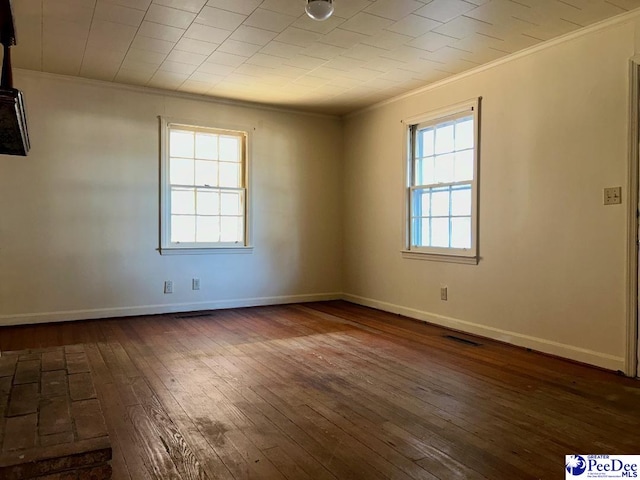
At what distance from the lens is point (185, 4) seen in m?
3.12

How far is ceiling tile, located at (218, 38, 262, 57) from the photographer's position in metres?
3.79

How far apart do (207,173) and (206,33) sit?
223 centimetres

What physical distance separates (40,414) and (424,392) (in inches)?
79.7

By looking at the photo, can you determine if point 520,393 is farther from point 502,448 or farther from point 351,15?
point 351,15

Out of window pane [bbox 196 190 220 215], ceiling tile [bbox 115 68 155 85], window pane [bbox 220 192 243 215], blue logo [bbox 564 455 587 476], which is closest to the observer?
blue logo [bbox 564 455 587 476]

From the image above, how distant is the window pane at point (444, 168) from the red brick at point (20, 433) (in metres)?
4.02

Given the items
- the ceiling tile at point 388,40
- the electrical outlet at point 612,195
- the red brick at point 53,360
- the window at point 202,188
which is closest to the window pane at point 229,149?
the window at point 202,188

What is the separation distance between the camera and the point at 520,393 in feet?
9.33

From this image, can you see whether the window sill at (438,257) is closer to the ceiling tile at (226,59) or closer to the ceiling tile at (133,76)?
the ceiling tile at (226,59)

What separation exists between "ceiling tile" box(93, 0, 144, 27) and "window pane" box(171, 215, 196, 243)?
7.95 ft

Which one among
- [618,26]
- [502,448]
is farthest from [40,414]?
[618,26]

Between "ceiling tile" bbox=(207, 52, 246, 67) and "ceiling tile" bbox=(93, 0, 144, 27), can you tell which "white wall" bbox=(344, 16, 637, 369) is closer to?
"ceiling tile" bbox=(207, 52, 246, 67)

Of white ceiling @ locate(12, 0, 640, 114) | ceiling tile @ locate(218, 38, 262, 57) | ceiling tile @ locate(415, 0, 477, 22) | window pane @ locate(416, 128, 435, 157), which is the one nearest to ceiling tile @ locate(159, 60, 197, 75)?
white ceiling @ locate(12, 0, 640, 114)

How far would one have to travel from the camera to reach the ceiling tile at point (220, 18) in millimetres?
3225
